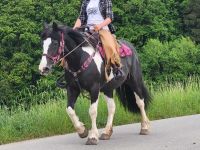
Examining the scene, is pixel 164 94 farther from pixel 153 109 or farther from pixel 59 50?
pixel 59 50

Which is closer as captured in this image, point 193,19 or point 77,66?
point 77,66

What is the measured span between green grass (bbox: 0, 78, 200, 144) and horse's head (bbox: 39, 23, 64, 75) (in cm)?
205

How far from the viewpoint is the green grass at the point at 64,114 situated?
32.6 feet

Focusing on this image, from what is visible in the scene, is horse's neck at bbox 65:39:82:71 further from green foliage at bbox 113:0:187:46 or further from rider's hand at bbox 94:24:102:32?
green foliage at bbox 113:0:187:46

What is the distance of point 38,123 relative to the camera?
1033 centimetres

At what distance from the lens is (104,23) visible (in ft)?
29.4

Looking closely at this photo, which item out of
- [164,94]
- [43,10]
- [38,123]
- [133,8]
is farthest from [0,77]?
[38,123]

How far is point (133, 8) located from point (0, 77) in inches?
625

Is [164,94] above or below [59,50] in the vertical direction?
below

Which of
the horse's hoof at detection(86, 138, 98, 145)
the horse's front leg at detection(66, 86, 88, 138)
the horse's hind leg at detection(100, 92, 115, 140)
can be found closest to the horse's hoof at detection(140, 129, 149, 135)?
the horse's hind leg at detection(100, 92, 115, 140)

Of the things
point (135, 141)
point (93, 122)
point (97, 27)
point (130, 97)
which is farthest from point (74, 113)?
point (130, 97)

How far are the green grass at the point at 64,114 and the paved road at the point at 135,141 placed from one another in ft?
2.00

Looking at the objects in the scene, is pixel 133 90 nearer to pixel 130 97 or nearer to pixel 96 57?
pixel 130 97

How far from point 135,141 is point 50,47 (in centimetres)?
218
